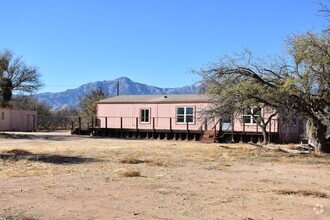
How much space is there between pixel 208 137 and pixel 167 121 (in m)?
5.90

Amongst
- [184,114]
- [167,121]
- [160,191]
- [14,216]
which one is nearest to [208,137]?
[184,114]

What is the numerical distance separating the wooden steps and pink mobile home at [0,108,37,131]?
22565mm

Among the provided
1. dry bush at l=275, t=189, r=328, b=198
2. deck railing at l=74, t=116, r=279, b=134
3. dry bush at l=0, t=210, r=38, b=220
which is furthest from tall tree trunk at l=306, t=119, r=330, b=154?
dry bush at l=0, t=210, r=38, b=220

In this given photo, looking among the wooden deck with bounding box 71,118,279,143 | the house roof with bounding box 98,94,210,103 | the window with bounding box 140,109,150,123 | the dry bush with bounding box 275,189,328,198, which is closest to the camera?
the dry bush with bounding box 275,189,328,198

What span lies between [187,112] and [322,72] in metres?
19.2

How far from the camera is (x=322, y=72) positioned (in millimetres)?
18172

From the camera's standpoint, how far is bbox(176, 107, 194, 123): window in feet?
120

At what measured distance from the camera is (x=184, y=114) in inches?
1449

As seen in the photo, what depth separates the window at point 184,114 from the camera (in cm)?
3647

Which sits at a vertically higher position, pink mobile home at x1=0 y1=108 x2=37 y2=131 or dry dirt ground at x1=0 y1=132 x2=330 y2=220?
pink mobile home at x1=0 y1=108 x2=37 y2=131

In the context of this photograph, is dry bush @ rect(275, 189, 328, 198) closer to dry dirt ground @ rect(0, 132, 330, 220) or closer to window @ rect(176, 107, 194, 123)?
dry dirt ground @ rect(0, 132, 330, 220)

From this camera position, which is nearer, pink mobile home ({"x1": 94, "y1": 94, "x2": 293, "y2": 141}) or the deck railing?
the deck railing

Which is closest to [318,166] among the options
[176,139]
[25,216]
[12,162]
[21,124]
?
[12,162]

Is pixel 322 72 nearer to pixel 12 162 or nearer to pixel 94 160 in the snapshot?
pixel 94 160
